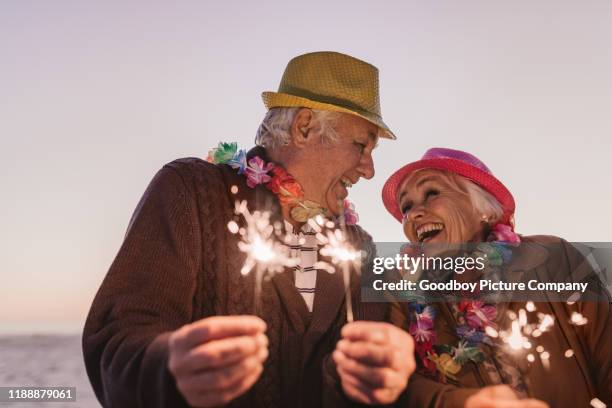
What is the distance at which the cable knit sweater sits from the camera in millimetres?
2266

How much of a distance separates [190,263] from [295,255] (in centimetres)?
71

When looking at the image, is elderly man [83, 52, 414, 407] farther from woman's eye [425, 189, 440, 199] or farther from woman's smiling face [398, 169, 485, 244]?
woman's eye [425, 189, 440, 199]

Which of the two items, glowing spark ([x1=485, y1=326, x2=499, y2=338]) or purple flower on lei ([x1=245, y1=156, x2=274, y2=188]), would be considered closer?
purple flower on lei ([x1=245, y1=156, x2=274, y2=188])

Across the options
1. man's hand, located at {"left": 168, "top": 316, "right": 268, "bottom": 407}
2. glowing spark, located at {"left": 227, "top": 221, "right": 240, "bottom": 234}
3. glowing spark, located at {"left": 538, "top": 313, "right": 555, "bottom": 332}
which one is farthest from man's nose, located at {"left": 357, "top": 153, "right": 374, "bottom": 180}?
man's hand, located at {"left": 168, "top": 316, "right": 268, "bottom": 407}

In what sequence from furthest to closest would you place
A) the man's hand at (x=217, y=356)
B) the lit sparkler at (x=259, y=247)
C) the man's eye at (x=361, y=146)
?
the man's eye at (x=361, y=146), the lit sparkler at (x=259, y=247), the man's hand at (x=217, y=356)

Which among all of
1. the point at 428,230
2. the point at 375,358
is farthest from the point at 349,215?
the point at 375,358

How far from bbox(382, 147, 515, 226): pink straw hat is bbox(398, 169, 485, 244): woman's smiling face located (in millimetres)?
58

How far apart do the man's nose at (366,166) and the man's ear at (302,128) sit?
0.34 m

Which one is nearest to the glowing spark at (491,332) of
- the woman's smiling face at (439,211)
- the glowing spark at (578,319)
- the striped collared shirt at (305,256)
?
the glowing spark at (578,319)

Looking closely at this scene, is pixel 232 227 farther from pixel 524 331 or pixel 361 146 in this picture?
pixel 524 331

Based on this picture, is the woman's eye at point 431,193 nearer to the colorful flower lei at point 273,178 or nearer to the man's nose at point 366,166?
the man's nose at point 366,166

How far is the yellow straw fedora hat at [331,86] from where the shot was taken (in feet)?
11.2

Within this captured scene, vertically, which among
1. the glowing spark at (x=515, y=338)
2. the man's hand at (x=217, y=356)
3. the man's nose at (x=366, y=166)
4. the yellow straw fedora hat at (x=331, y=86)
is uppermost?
the yellow straw fedora hat at (x=331, y=86)

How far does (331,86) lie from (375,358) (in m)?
1.82
